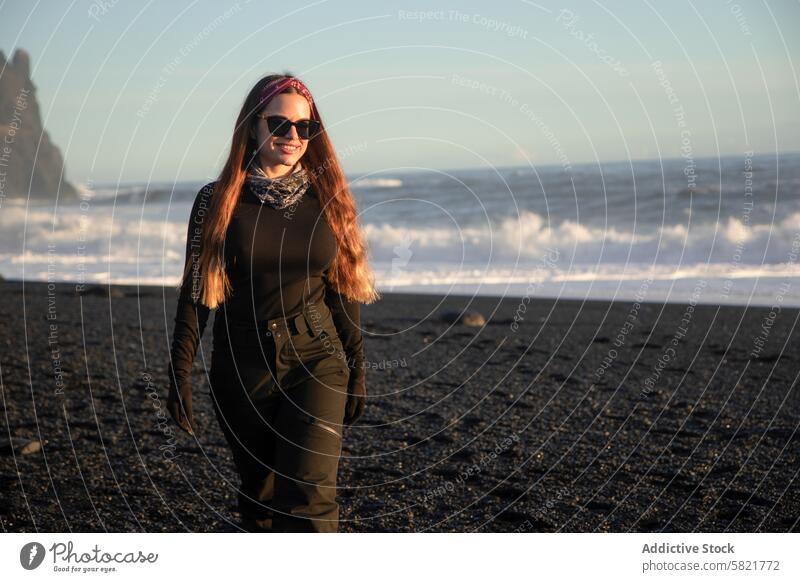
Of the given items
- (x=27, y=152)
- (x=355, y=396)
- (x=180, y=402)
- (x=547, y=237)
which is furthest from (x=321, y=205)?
(x=27, y=152)

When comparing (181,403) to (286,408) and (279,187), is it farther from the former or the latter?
(279,187)

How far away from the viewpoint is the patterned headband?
18.4 feet

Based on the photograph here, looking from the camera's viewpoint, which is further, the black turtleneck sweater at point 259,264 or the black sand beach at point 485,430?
the black sand beach at point 485,430

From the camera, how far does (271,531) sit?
18.7 feet

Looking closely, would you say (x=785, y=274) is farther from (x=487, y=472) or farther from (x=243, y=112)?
(x=243, y=112)

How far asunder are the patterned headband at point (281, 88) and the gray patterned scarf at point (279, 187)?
406 mm

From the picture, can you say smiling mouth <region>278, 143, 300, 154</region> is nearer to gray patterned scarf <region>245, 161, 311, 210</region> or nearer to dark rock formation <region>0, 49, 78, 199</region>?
gray patterned scarf <region>245, 161, 311, 210</region>

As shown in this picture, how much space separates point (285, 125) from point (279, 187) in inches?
13.8

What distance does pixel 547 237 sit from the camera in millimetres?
33438

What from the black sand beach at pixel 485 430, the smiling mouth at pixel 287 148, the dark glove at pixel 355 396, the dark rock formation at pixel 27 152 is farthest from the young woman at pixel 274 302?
the dark rock formation at pixel 27 152

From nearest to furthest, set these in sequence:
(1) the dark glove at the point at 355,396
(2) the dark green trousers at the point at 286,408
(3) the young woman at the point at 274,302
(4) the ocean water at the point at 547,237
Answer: (2) the dark green trousers at the point at 286,408
(3) the young woman at the point at 274,302
(1) the dark glove at the point at 355,396
(4) the ocean water at the point at 547,237

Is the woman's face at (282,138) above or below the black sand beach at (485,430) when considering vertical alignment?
above

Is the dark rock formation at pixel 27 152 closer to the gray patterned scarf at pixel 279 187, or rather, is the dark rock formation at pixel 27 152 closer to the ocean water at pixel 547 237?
the ocean water at pixel 547 237

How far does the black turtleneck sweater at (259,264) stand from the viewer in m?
5.52
